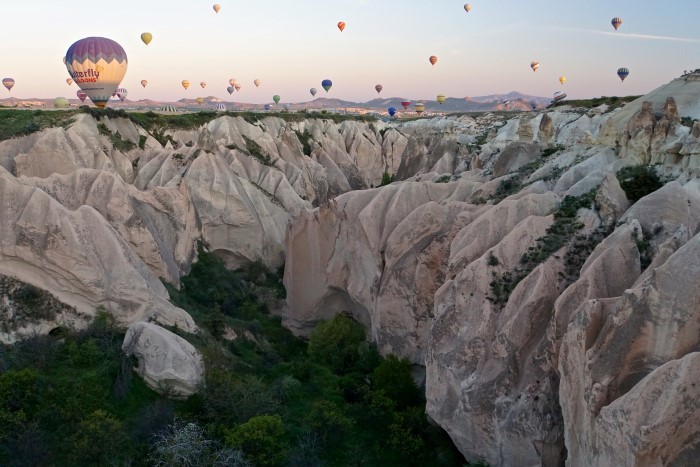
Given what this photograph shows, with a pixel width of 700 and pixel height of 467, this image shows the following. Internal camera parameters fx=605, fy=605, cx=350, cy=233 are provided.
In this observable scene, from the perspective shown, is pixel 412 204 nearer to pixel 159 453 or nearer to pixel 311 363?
pixel 311 363

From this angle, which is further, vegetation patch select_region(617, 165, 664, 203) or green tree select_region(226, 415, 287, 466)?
vegetation patch select_region(617, 165, 664, 203)

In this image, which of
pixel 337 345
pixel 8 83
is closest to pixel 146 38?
pixel 8 83

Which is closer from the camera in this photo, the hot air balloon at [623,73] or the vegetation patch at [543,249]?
the vegetation patch at [543,249]

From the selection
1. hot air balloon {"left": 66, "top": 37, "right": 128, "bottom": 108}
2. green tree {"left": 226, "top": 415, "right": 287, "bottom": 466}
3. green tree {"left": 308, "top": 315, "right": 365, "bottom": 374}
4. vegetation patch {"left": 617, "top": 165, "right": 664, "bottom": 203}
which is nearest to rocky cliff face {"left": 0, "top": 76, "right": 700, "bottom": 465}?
vegetation patch {"left": 617, "top": 165, "right": 664, "bottom": 203}

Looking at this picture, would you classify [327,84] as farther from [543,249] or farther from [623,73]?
[543,249]

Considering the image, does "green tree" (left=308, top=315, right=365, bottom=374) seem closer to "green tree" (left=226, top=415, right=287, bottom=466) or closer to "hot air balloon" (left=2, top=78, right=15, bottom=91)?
"green tree" (left=226, top=415, right=287, bottom=466)

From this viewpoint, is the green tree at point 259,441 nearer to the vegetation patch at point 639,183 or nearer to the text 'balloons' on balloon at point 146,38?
the vegetation patch at point 639,183

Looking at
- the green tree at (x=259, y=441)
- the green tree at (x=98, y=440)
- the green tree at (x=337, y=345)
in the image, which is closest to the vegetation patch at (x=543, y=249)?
the green tree at (x=259, y=441)
